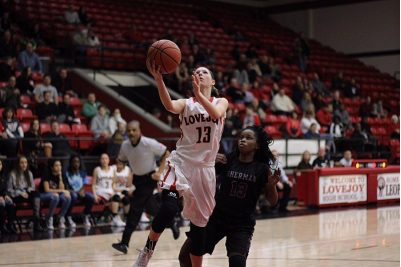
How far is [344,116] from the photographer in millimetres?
22062

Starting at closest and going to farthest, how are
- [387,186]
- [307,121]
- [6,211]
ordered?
[6,211], [387,186], [307,121]

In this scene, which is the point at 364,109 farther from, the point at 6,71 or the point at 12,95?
the point at 12,95

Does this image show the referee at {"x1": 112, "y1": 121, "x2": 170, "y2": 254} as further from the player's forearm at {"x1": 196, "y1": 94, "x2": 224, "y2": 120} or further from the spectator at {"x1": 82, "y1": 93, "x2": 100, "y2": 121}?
the spectator at {"x1": 82, "y1": 93, "x2": 100, "y2": 121}

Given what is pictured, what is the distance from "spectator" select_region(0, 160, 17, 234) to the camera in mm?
11586

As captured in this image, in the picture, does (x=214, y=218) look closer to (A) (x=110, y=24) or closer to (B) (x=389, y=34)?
(A) (x=110, y=24)

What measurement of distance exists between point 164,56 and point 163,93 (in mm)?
383

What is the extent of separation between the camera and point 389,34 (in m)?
29.2

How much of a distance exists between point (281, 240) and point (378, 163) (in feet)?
23.2

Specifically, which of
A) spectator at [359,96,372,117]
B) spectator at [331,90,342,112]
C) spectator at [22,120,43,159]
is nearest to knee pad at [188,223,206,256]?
spectator at [22,120,43,159]

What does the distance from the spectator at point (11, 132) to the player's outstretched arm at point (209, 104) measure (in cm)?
740

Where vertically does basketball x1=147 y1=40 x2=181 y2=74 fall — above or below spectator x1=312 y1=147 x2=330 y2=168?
above

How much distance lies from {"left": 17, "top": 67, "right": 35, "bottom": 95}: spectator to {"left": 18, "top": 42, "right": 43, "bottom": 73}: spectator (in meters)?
1.17

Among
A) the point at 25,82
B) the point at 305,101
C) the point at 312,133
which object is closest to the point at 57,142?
the point at 25,82

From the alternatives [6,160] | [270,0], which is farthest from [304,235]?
[270,0]
